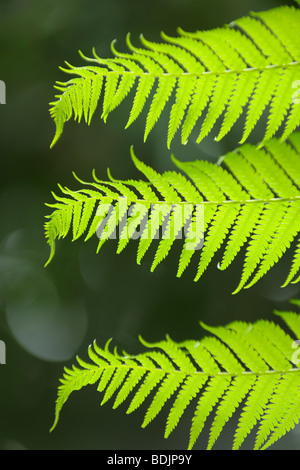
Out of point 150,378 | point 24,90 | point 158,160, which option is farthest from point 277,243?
point 24,90

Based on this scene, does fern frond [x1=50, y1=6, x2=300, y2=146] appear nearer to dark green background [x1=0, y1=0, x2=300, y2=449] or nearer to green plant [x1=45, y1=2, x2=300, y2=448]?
green plant [x1=45, y1=2, x2=300, y2=448]

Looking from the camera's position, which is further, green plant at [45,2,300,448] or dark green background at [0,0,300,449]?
dark green background at [0,0,300,449]

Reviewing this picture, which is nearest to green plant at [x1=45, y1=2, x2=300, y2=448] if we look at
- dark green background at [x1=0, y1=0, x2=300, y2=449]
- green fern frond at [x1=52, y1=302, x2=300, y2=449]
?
green fern frond at [x1=52, y1=302, x2=300, y2=449]

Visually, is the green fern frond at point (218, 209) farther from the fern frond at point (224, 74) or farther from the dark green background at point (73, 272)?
the dark green background at point (73, 272)

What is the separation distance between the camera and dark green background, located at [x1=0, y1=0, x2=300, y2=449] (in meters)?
3.03

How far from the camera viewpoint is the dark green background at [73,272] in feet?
9.93

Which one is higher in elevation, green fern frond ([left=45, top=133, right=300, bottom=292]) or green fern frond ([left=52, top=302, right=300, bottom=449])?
green fern frond ([left=45, top=133, right=300, bottom=292])

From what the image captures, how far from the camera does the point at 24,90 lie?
11.0ft

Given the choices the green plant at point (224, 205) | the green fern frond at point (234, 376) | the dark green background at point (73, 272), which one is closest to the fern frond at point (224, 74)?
the green plant at point (224, 205)

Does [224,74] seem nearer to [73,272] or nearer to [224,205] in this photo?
[224,205]

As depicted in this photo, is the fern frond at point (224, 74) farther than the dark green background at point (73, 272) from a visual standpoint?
No

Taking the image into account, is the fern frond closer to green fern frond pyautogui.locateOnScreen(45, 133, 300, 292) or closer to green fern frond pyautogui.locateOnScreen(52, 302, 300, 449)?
green fern frond pyautogui.locateOnScreen(45, 133, 300, 292)

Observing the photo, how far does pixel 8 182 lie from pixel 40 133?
0.47 meters

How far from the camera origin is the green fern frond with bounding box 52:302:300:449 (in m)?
0.57
